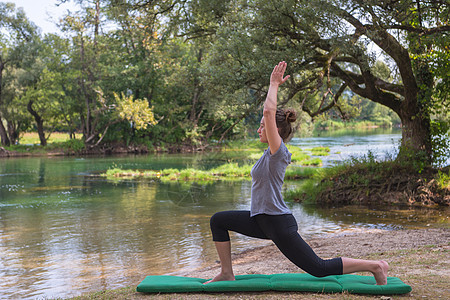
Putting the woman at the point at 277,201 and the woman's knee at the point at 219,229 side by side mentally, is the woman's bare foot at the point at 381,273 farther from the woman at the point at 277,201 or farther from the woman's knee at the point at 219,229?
the woman's knee at the point at 219,229

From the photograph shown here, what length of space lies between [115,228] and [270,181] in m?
8.59

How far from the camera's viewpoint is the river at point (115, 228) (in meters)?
7.78

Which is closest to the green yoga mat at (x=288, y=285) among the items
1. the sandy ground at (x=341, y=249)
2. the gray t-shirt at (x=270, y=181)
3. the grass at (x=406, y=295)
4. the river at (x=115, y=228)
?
the grass at (x=406, y=295)

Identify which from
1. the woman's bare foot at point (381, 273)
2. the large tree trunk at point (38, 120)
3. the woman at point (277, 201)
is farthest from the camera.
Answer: the large tree trunk at point (38, 120)

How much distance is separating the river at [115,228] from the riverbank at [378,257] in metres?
1.31

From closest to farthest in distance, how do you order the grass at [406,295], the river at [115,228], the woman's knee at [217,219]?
the grass at [406,295], the woman's knee at [217,219], the river at [115,228]

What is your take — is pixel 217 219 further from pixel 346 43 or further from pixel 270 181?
pixel 346 43

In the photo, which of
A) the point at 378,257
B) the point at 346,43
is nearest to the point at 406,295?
the point at 378,257

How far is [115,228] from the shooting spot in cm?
1198

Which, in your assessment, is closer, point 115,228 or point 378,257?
point 378,257

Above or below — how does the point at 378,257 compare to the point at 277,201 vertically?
below

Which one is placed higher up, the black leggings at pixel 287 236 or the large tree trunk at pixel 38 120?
the large tree trunk at pixel 38 120

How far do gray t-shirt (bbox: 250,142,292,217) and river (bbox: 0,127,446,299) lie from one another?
362cm

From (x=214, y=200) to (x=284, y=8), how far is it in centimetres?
744
